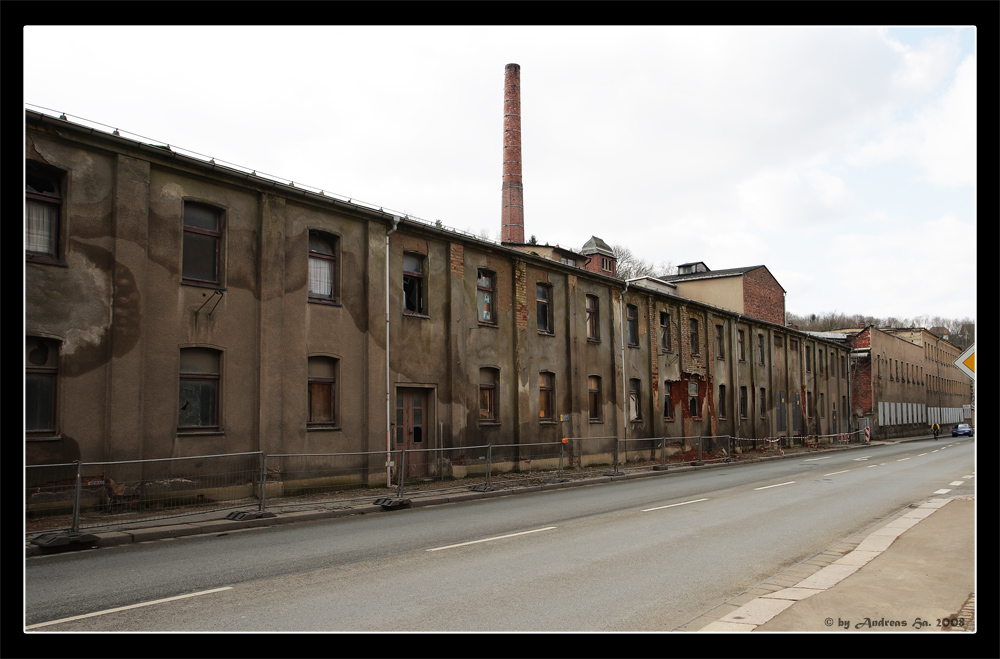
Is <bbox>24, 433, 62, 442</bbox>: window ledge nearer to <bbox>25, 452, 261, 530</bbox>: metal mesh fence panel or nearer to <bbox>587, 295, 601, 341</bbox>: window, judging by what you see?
<bbox>25, 452, 261, 530</bbox>: metal mesh fence panel

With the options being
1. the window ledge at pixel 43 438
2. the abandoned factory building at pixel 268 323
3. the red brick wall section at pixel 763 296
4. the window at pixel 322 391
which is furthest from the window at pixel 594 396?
the red brick wall section at pixel 763 296

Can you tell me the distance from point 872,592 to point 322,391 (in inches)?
529

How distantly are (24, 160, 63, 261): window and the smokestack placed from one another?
27.8 metres

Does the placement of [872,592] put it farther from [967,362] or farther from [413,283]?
[413,283]

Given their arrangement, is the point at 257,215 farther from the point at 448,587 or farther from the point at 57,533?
the point at 448,587

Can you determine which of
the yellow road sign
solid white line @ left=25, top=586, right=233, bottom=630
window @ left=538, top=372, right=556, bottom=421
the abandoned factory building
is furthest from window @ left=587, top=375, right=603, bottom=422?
solid white line @ left=25, top=586, right=233, bottom=630

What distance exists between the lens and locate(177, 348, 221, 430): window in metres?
14.9

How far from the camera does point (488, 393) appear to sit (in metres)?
22.8

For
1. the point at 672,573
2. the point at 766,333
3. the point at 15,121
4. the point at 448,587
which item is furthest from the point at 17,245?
the point at 766,333

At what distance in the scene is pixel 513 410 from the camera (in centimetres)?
2342

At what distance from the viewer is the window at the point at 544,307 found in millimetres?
25547

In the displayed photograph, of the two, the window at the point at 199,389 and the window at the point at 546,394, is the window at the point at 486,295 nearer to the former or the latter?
the window at the point at 546,394
